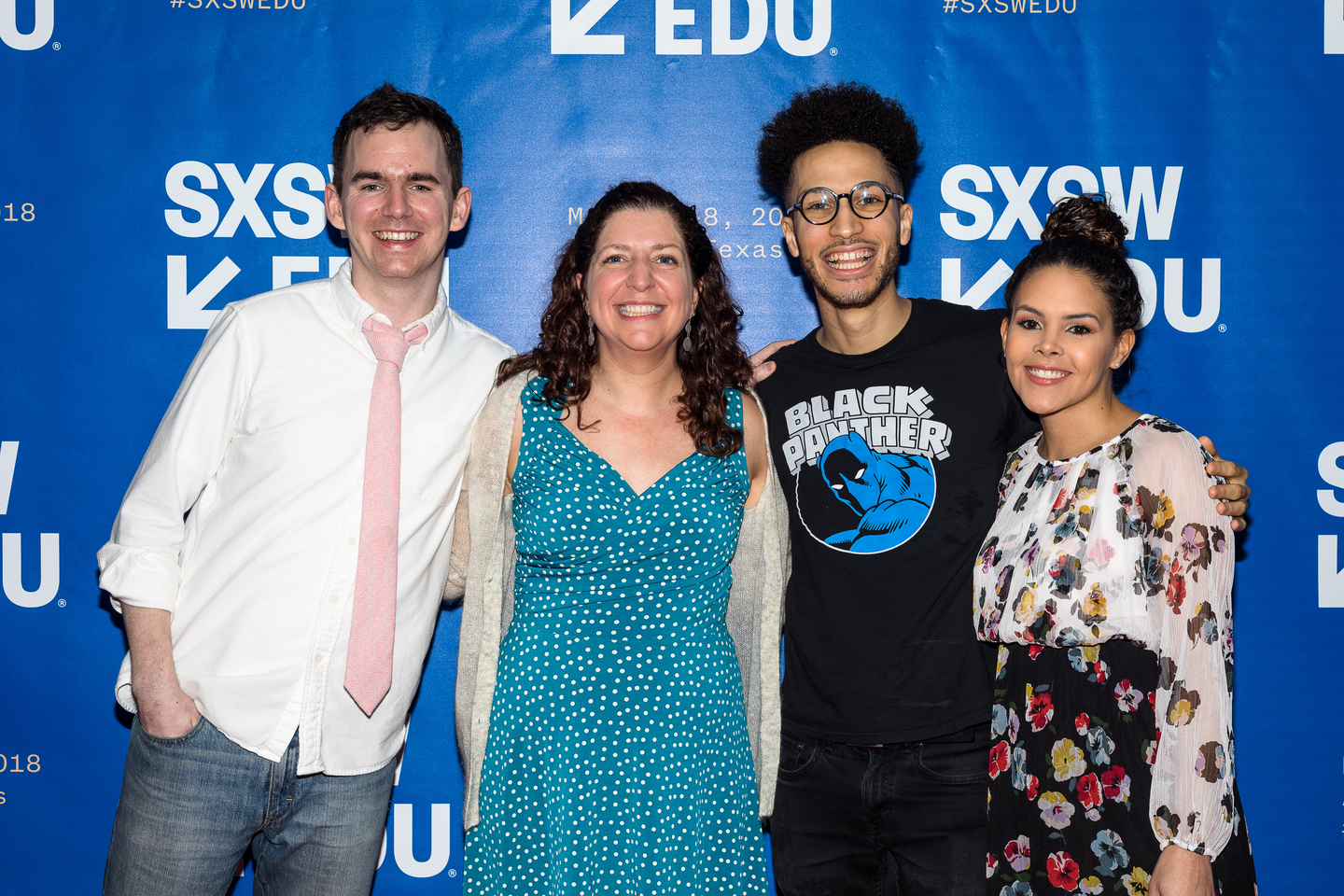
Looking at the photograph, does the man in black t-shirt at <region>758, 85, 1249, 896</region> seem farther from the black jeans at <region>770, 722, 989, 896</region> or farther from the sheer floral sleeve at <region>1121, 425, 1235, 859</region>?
the sheer floral sleeve at <region>1121, 425, 1235, 859</region>

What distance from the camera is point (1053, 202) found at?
2.48 metres

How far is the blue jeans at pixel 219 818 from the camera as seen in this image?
1.67m

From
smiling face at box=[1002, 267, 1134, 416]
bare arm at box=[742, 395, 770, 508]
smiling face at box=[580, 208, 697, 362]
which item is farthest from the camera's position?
bare arm at box=[742, 395, 770, 508]

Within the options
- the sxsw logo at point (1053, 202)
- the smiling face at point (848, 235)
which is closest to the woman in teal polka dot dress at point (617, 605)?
the smiling face at point (848, 235)

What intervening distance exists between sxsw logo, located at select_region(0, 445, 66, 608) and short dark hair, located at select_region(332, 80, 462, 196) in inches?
52.6

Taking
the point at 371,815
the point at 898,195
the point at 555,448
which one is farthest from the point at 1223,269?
the point at 371,815

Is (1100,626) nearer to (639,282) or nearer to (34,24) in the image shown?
(639,282)

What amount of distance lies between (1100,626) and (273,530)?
153 centimetres

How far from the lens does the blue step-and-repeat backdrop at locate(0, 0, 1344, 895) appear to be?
2.41 meters

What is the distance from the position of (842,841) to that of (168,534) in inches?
59.1

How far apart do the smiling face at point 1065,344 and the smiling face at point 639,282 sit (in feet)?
2.19

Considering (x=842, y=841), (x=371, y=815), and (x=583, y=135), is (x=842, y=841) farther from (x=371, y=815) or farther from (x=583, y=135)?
(x=583, y=135)

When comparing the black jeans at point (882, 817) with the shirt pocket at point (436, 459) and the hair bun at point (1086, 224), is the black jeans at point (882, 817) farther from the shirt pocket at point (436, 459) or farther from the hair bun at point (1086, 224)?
the hair bun at point (1086, 224)

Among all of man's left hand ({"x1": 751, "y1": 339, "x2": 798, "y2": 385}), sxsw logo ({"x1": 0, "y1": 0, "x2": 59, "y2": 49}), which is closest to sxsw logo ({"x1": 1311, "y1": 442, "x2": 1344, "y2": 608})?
man's left hand ({"x1": 751, "y1": 339, "x2": 798, "y2": 385})
